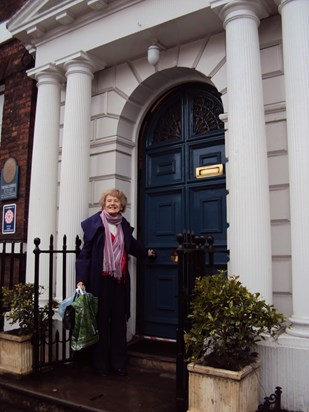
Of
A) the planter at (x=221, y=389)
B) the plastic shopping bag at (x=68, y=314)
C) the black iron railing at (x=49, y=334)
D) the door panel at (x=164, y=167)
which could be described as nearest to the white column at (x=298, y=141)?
the planter at (x=221, y=389)

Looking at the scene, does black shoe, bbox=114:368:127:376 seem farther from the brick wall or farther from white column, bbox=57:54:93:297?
the brick wall

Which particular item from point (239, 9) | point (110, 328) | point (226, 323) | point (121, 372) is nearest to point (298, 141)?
point (239, 9)

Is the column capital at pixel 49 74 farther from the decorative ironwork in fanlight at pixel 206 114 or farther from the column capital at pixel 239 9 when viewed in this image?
the column capital at pixel 239 9

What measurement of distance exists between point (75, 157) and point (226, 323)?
3056 millimetres

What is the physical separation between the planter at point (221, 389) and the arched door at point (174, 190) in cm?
191

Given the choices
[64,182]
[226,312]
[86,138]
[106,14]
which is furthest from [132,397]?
[106,14]

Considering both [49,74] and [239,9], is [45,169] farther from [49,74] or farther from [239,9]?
[239,9]

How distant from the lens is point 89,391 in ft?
12.4

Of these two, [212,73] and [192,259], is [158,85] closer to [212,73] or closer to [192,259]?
[212,73]

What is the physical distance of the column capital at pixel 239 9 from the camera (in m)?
4.07

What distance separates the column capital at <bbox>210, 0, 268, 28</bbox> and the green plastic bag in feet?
10.7

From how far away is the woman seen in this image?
430cm

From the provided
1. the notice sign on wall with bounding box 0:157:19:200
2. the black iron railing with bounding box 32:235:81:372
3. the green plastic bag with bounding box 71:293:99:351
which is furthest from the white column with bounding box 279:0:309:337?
the notice sign on wall with bounding box 0:157:19:200

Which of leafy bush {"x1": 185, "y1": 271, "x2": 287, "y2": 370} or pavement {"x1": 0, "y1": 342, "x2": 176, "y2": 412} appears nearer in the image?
leafy bush {"x1": 185, "y1": 271, "x2": 287, "y2": 370}
